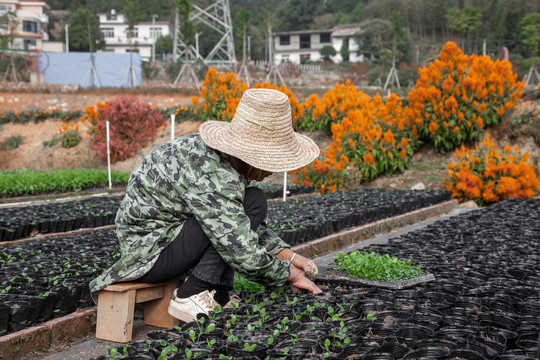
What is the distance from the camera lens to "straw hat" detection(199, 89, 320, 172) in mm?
2885

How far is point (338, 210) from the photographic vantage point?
689cm

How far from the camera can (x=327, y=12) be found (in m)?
75.2

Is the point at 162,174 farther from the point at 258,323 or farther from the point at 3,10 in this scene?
the point at 3,10

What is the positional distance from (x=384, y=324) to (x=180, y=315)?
1055 millimetres

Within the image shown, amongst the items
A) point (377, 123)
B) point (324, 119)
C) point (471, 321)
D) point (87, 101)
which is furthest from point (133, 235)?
point (87, 101)

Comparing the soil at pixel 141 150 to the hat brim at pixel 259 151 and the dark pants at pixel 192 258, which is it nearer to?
the hat brim at pixel 259 151

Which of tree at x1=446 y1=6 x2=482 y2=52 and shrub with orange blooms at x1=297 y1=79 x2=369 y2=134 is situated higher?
tree at x1=446 y1=6 x2=482 y2=52

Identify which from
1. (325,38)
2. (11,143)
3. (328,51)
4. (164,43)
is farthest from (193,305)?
(325,38)

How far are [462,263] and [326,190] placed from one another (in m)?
5.96

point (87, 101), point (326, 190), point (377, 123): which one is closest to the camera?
point (326, 190)

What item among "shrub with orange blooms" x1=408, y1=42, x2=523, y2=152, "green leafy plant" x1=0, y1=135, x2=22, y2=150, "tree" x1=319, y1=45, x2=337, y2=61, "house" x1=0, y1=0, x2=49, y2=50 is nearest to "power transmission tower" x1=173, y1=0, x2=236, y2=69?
"green leafy plant" x1=0, y1=135, x2=22, y2=150

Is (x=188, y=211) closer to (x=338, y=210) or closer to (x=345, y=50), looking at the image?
(x=338, y=210)

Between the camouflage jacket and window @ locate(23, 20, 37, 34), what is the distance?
56.3 metres

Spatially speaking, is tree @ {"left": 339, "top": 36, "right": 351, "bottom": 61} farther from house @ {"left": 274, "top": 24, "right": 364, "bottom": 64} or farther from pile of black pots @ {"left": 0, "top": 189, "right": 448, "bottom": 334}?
pile of black pots @ {"left": 0, "top": 189, "right": 448, "bottom": 334}
